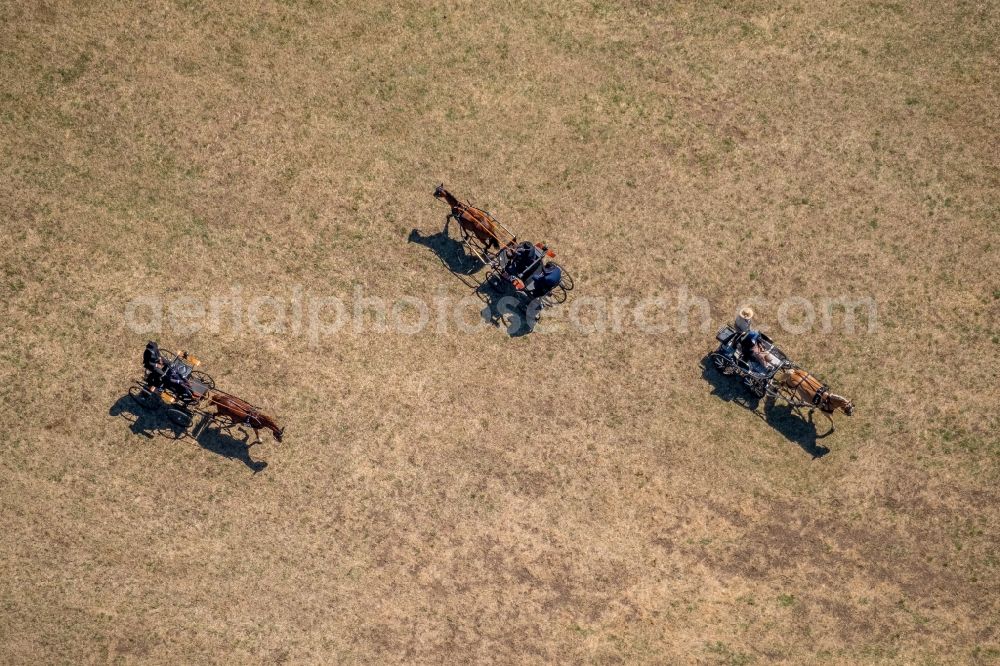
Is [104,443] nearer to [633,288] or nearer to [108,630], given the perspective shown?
[108,630]

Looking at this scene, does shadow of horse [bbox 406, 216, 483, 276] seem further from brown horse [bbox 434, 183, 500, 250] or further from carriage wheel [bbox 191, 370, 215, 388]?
carriage wheel [bbox 191, 370, 215, 388]

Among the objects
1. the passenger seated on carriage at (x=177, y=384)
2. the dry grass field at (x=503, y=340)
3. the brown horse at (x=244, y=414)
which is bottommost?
the passenger seated on carriage at (x=177, y=384)

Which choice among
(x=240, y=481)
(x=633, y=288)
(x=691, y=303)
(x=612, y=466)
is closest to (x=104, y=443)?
(x=240, y=481)

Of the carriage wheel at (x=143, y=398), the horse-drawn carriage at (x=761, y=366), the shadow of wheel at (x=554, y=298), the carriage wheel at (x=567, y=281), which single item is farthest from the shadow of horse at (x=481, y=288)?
the carriage wheel at (x=143, y=398)

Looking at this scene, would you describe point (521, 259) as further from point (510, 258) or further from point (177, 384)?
point (177, 384)

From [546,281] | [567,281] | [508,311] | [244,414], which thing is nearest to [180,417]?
[244,414]

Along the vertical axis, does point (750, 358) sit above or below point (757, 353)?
below

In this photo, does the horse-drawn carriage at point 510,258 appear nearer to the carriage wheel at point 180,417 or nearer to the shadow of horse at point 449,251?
the shadow of horse at point 449,251

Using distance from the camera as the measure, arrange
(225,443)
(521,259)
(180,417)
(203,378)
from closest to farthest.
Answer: (180,417), (225,443), (203,378), (521,259)
